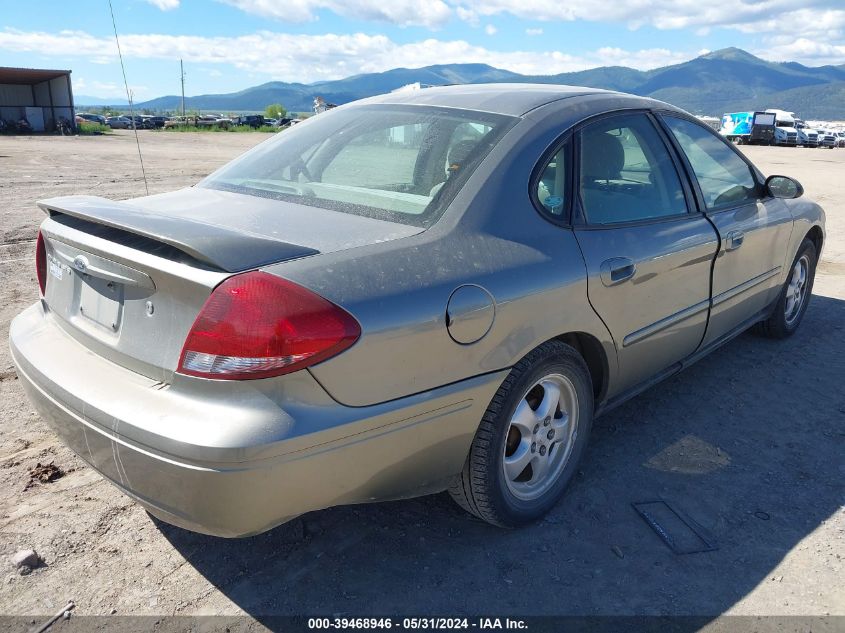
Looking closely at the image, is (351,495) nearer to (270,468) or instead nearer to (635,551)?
(270,468)

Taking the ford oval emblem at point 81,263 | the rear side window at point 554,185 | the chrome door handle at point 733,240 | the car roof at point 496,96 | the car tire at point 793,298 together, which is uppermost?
the car roof at point 496,96

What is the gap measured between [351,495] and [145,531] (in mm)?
1042

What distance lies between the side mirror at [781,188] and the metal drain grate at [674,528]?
7.26 feet

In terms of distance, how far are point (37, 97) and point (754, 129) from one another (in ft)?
166

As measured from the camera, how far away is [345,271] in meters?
1.98

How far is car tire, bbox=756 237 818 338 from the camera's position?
4.63m

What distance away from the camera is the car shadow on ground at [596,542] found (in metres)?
2.28

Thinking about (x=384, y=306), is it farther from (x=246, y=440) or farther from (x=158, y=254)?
(x=158, y=254)

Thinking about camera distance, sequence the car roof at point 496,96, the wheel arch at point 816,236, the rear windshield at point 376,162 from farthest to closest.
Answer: the wheel arch at point 816,236 → the car roof at point 496,96 → the rear windshield at point 376,162

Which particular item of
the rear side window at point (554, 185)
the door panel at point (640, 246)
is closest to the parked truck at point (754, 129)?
the door panel at point (640, 246)

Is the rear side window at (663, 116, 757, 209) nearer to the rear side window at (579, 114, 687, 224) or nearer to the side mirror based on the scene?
the side mirror

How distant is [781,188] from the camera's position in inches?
160

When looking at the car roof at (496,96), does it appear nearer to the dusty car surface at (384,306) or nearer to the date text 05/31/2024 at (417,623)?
the dusty car surface at (384,306)

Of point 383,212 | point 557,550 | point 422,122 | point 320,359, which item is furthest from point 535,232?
point 557,550
